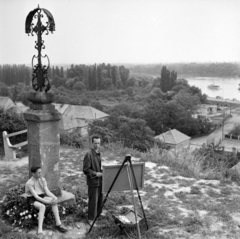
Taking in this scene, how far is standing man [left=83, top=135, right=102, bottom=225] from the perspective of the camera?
5.11 metres

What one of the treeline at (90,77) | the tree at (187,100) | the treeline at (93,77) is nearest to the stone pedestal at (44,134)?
the tree at (187,100)

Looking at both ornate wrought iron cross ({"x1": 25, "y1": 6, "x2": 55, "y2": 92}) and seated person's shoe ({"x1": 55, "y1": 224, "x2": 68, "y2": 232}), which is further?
ornate wrought iron cross ({"x1": 25, "y1": 6, "x2": 55, "y2": 92})

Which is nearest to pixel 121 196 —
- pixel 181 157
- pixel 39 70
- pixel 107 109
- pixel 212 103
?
pixel 39 70

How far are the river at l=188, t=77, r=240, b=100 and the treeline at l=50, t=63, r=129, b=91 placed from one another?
59.7 feet

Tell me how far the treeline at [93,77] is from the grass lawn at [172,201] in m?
68.3

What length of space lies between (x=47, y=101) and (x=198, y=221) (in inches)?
129

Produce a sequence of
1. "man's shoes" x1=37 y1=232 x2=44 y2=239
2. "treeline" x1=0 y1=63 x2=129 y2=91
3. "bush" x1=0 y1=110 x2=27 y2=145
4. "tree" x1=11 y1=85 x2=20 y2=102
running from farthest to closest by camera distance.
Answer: "treeline" x1=0 y1=63 x2=129 y2=91 < "tree" x1=11 y1=85 x2=20 y2=102 < "bush" x1=0 y1=110 x2=27 y2=145 < "man's shoes" x1=37 y1=232 x2=44 y2=239

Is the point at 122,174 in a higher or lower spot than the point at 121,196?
higher

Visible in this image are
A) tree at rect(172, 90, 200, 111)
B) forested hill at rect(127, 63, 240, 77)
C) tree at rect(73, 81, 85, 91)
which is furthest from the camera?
tree at rect(73, 81, 85, 91)

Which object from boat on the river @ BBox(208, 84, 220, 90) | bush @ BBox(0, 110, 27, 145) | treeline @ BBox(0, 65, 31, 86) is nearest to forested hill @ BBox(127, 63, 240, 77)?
boat on the river @ BBox(208, 84, 220, 90)

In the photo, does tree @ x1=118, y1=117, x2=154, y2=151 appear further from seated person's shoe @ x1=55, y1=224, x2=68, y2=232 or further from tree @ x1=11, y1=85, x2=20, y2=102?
tree @ x1=11, y1=85, x2=20, y2=102

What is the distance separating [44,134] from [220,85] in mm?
72379

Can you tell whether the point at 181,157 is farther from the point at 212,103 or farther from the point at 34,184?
the point at 212,103

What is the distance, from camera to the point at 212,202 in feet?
22.0
